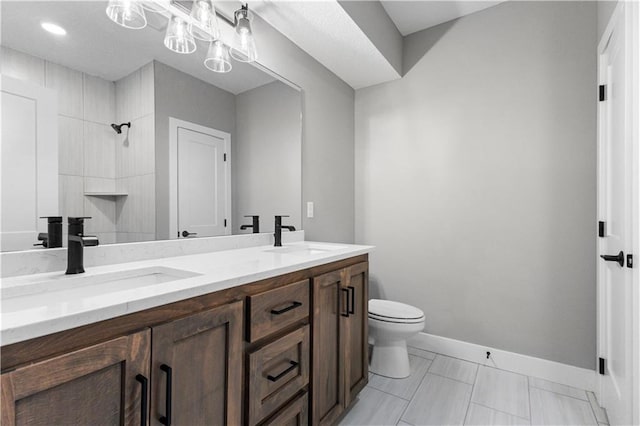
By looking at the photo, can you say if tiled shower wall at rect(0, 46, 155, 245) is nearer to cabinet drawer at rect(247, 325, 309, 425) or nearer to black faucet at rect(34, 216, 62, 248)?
black faucet at rect(34, 216, 62, 248)

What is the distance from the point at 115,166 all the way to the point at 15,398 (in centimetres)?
87

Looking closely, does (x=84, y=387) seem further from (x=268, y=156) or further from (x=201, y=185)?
(x=268, y=156)

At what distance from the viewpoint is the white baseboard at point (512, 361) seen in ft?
6.24

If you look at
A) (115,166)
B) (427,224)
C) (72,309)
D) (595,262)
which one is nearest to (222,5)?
Answer: (115,166)

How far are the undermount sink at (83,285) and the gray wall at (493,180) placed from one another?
6.28ft

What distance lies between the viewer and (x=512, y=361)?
2102 mm

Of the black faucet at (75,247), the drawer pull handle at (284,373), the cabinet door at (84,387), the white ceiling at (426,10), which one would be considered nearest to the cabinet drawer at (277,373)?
the drawer pull handle at (284,373)

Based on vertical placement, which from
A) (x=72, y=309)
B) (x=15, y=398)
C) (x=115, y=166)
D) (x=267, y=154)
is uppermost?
(x=267, y=154)

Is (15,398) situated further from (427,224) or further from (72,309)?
(427,224)

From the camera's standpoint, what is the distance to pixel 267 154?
6.45ft

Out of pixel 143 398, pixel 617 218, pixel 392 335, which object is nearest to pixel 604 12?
pixel 617 218

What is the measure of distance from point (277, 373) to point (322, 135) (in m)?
1.76

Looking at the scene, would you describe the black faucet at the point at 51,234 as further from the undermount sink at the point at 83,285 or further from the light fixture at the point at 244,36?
the light fixture at the point at 244,36

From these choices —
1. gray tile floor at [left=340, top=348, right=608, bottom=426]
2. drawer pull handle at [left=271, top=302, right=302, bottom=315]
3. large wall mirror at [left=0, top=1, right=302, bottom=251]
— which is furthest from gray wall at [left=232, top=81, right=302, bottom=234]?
gray tile floor at [left=340, top=348, right=608, bottom=426]
